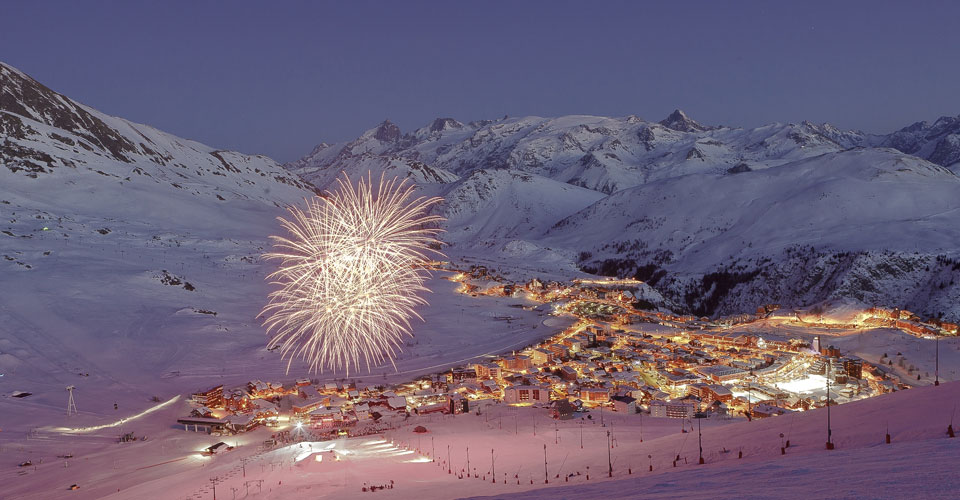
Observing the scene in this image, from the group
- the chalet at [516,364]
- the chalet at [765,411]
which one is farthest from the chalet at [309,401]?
the chalet at [765,411]

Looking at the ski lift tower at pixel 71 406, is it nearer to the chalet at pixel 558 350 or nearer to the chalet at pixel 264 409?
the chalet at pixel 264 409

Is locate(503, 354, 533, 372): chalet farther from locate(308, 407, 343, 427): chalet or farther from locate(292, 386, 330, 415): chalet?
locate(308, 407, 343, 427): chalet

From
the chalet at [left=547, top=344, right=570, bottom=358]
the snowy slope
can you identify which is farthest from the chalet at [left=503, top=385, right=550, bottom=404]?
the chalet at [left=547, top=344, right=570, bottom=358]

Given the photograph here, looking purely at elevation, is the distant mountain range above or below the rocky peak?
below

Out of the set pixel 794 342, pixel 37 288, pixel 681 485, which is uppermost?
pixel 37 288

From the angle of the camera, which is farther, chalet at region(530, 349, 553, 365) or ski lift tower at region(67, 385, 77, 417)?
chalet at region(530, 349, 553, 365)

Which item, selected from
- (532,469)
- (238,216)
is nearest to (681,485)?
(532,469)

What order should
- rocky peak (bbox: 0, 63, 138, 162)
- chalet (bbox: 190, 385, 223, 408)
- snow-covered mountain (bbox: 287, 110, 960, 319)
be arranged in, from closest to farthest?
chalet (bbox: 190, 385, 223, 408), snow-covered mountain (bbox: 287, 110, 960, 319), rocky peak (bbox: 0, 63, 138, 162)

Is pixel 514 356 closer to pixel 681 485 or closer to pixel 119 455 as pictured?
pixel 119 455

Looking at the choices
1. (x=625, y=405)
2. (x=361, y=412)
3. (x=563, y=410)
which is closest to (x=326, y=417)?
(x=361, y=412)

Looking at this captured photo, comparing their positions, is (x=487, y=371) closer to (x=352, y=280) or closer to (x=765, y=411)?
(x=352, y=280)

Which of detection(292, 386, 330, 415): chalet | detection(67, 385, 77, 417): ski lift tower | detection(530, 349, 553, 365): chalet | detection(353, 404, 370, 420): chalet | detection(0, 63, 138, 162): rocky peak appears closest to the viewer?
detection(67, 385, 77, 417): ski lift tower
